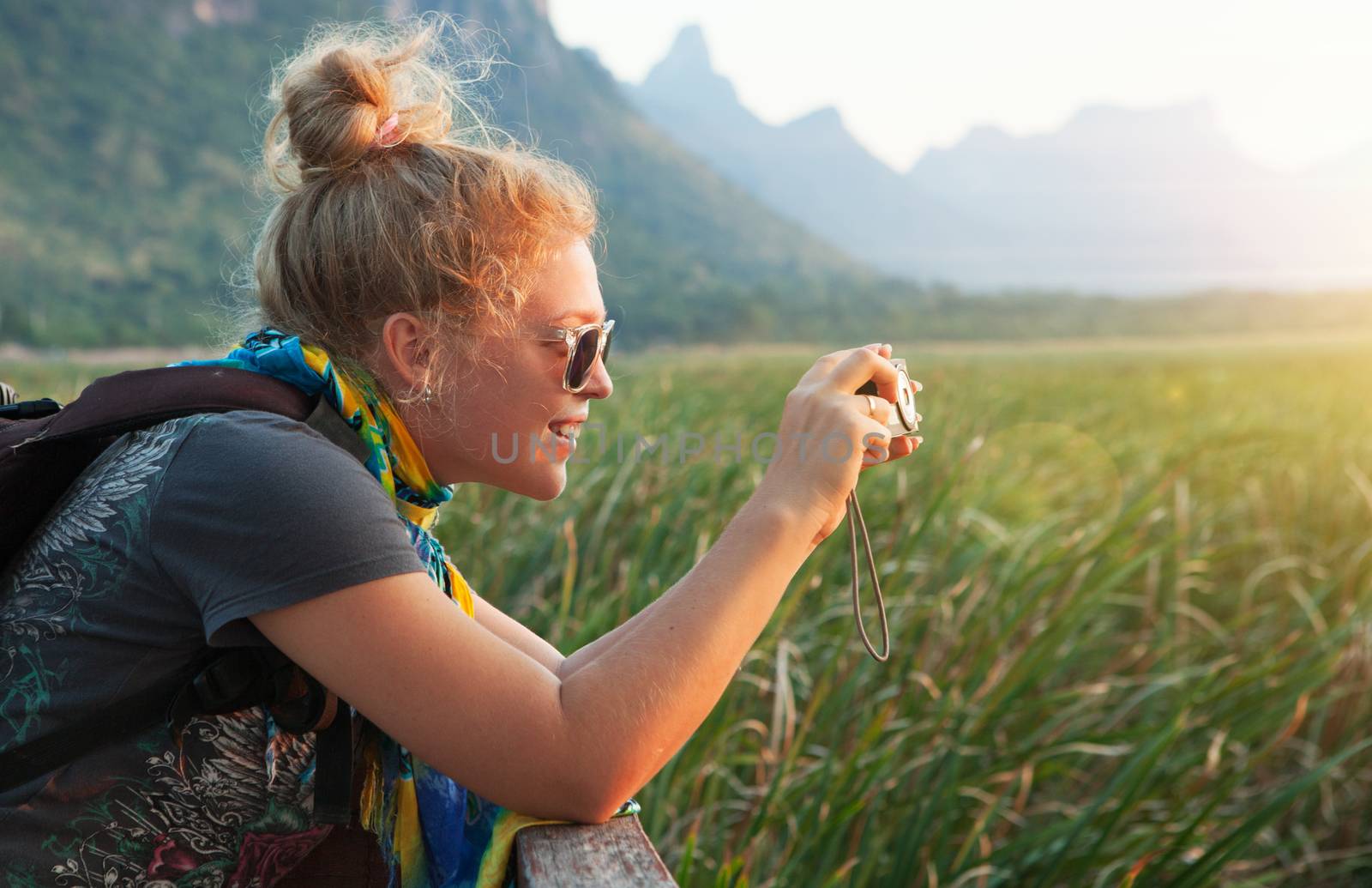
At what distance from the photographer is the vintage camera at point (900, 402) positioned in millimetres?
1154

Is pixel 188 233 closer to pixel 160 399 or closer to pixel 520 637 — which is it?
pixel 520 637

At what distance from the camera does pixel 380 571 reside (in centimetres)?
90

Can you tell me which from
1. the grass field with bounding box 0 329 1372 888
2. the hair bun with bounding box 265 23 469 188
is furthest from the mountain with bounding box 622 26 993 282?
the hair bun with bounding box 265 23 469 188

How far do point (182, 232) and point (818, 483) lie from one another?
57021 millimetres

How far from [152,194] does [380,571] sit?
202 ft

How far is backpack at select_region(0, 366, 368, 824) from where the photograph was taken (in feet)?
3.14

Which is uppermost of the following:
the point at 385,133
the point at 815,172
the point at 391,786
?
the point at 815,172

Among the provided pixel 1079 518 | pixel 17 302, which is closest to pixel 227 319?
pixel 1079 518

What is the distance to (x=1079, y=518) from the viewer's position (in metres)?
4.03

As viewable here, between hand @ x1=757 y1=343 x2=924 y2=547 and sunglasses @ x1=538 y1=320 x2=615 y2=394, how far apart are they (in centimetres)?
24

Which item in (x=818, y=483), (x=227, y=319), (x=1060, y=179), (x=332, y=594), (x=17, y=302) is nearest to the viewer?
(x=332, y=594)

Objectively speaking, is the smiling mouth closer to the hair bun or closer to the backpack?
the backpack

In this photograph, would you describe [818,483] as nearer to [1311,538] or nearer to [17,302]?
[1311,538]

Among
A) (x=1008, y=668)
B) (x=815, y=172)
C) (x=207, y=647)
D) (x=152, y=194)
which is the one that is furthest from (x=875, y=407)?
(x=815, y=172)
